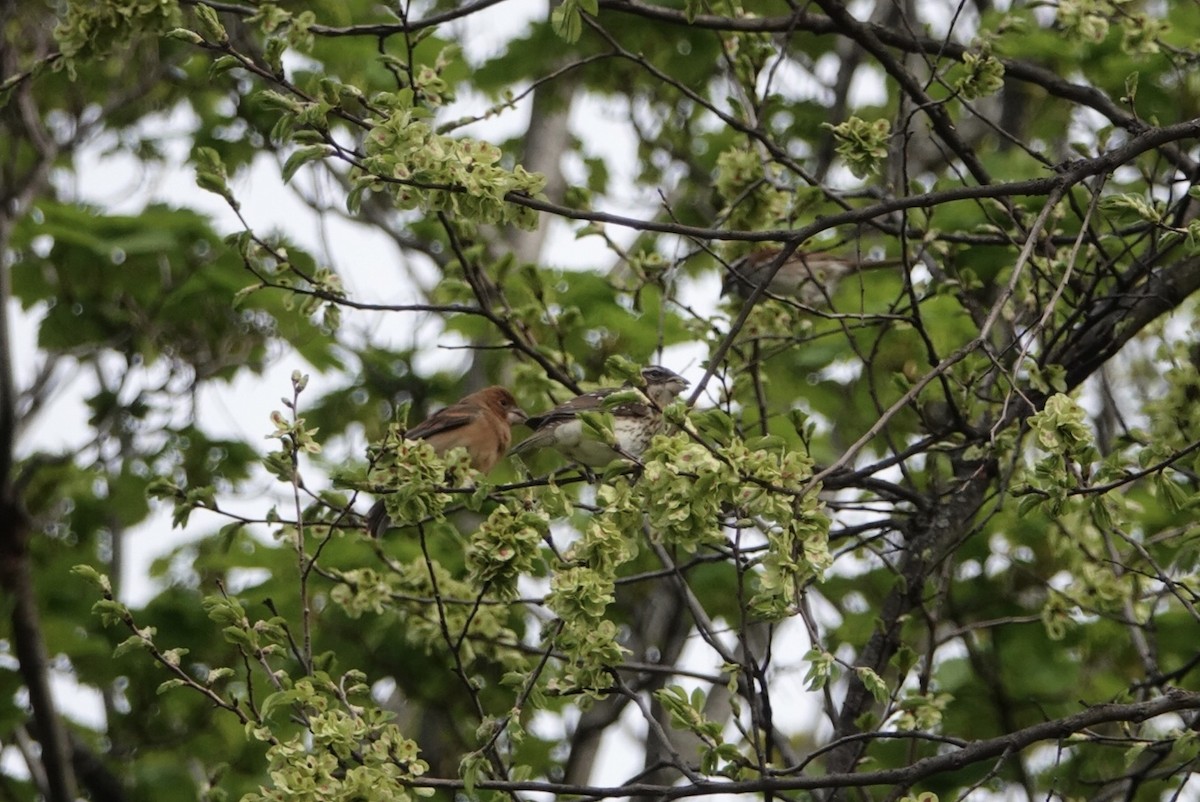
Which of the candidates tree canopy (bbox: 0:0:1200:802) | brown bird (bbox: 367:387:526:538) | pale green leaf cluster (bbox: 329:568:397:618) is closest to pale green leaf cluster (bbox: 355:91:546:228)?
tree canopy (bbox: 0:0:1200:802)

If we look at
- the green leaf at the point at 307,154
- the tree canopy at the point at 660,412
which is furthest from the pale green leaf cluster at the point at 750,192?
the green leaf at the point at 307,154

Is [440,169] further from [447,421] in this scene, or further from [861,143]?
[447,421]

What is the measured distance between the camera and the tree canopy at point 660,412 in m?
4.62

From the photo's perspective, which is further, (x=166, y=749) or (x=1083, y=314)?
(x=166, y=749)

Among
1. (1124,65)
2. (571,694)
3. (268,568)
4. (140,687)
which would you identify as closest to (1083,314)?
(571,694)

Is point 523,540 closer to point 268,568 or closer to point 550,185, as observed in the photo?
point 268,568

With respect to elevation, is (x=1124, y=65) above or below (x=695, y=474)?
above

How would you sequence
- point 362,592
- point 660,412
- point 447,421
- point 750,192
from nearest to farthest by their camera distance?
point 660,412, point 362,592, point 750,192, point 447,421

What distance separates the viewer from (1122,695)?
579 centimetres

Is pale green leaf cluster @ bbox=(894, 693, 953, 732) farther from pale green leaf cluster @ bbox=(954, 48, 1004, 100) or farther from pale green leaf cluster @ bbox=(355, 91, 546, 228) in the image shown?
pale green leaf cluster @ bbox=(355, 91, 546, 228)

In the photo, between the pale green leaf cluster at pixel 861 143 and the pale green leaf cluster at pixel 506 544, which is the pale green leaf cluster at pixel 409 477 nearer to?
the pale green leaf cluster at pixel 506 544

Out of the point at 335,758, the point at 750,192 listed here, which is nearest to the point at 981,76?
the point at 750,192

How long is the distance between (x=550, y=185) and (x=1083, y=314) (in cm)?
659

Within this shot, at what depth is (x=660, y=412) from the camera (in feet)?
14.2
